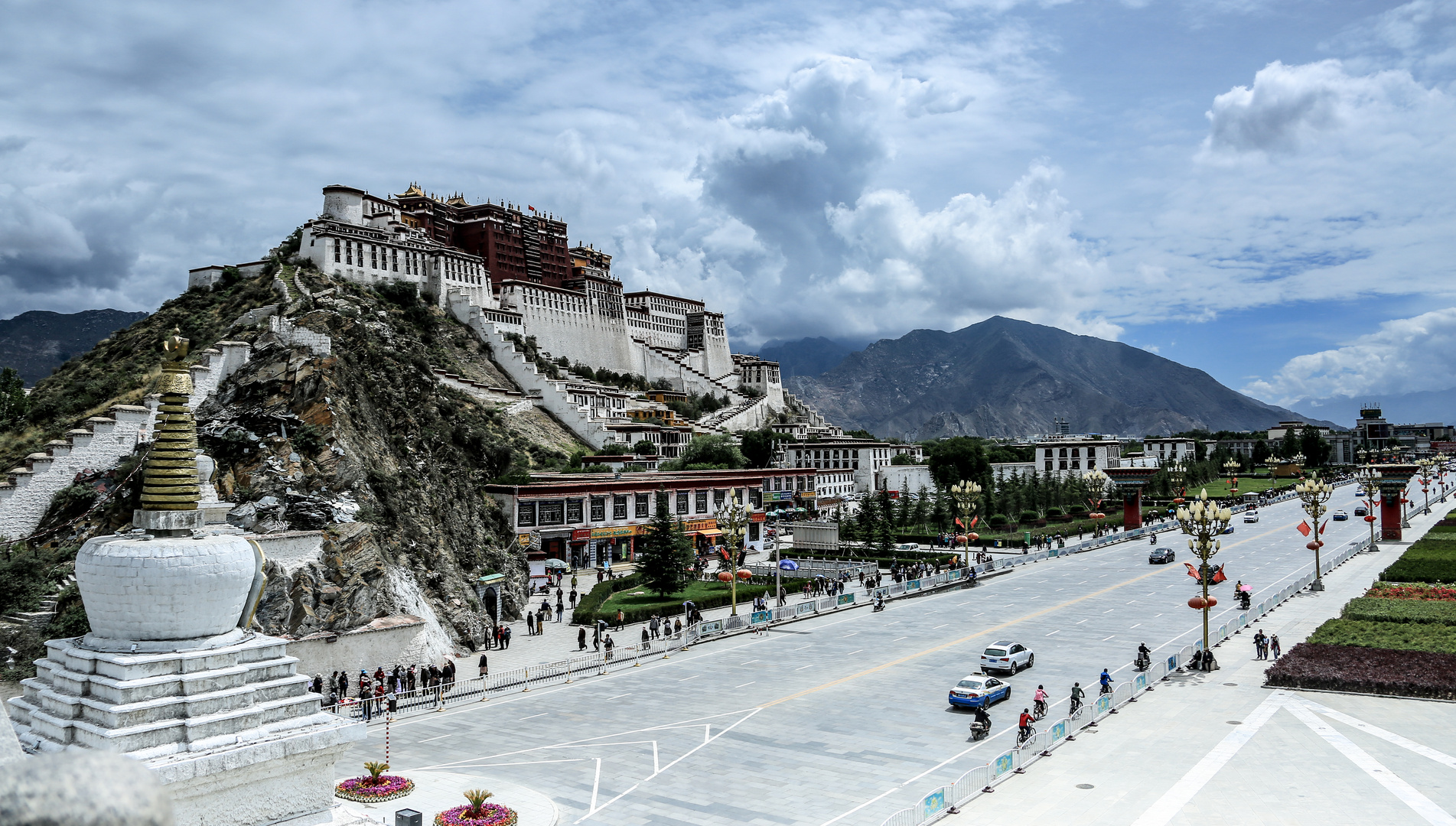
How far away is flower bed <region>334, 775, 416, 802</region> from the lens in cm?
1920

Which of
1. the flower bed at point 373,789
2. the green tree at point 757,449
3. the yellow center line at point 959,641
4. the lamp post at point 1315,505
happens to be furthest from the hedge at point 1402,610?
the green tree at point 757,449

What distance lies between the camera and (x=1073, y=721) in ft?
83.3

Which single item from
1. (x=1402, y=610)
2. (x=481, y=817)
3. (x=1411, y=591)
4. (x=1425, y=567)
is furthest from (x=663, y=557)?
(x=1425, y=567)

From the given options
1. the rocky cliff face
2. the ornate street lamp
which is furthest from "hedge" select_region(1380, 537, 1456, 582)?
the rocky cliff face

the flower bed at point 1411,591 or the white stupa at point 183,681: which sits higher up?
the white stupa at point 183,681

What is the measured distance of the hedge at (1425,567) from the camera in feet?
155

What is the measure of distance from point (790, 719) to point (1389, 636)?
22684 millimetres

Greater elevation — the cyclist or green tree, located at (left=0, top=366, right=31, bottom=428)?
green tree, located at (left=0, top=366, right=31, bottom=428)

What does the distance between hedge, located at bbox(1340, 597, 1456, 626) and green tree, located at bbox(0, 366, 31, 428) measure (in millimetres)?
60685

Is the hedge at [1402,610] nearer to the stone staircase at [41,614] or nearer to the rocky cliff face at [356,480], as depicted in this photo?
the rocky cliff face at [356,480]

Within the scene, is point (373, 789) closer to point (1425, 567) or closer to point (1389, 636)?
point (1389, 636)

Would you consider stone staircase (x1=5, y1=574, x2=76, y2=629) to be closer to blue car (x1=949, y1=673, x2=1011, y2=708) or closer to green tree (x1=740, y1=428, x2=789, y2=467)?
blue car (x1=949, y1=673, x2=1011, y2=708)

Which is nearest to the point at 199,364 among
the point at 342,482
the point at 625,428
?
the point at 342,482

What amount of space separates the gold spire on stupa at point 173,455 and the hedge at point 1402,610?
40.6 metres
